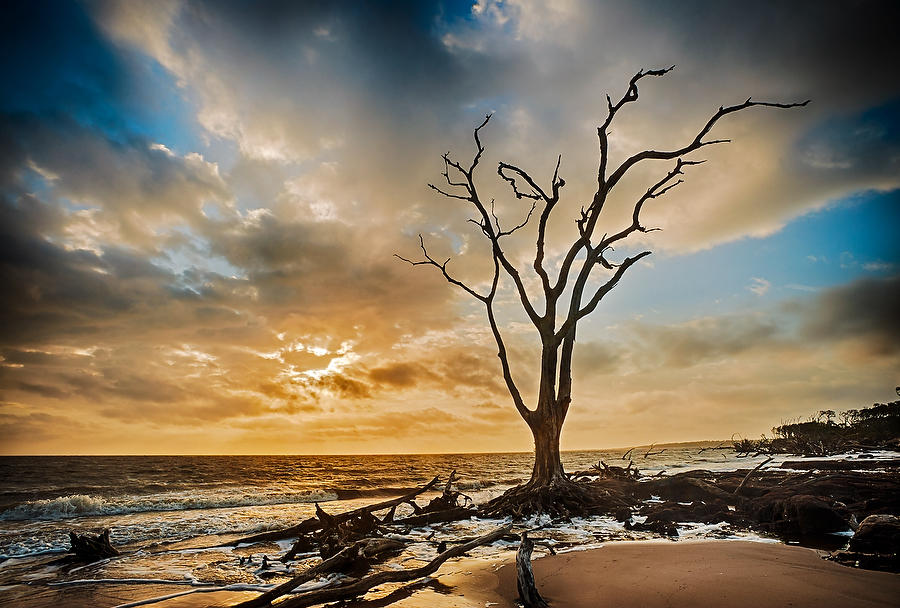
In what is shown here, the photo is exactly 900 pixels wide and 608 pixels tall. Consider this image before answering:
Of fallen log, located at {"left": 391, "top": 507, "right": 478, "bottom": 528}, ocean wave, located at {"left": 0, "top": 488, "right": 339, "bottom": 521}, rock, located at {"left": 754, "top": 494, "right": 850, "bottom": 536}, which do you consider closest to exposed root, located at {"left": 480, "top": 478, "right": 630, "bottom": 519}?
fallen log, located at {"left": 391, "top": 507, "right": 478, "bottom": 528}

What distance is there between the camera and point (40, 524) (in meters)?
15.1

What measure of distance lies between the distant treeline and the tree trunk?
3446 cm

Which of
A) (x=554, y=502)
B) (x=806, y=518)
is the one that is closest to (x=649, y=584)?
(x=806, y=518)

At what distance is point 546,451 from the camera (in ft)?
43.1

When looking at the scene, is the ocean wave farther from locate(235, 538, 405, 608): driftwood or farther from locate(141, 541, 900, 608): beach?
locate(141, 541, 900, 608): beach

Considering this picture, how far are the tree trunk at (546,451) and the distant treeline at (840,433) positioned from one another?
3446 centimetres

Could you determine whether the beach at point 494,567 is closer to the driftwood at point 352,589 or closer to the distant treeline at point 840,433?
the driftwood at point 352,589

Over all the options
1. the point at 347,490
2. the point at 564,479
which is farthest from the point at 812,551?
the point at 347,490

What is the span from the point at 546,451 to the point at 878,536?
743 cm

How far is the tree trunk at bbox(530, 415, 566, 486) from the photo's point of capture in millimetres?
12945

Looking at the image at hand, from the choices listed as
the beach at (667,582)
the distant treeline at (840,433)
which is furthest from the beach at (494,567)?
the distant treeline at (840,433)

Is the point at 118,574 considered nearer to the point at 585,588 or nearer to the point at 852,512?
the point at 585,588

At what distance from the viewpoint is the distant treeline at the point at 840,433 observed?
4019 centimetres

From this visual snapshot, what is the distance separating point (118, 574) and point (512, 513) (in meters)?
8.73
